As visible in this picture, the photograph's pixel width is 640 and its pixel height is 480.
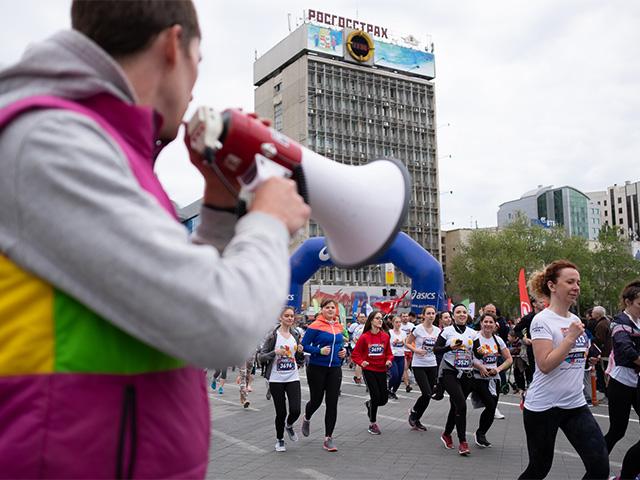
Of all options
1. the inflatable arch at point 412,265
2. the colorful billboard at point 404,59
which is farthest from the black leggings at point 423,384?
the colorful billboard at point 404,59

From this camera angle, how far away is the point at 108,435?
3.68ft

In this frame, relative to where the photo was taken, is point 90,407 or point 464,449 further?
Answer: point 464,449

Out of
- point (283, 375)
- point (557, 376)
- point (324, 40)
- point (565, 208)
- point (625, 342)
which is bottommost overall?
point (283, 375)

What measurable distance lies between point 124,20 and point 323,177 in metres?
0.55

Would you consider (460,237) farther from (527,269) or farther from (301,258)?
(301,258)

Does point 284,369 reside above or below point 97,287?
below

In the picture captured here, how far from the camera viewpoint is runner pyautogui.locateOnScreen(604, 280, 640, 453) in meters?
6.66

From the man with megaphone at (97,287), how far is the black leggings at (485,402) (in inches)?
345

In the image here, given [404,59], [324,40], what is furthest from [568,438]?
[404,59]

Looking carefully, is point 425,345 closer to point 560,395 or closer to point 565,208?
point 560,395

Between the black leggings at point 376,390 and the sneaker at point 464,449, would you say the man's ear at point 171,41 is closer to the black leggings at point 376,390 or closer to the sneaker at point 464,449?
the sneaker at point 464,449

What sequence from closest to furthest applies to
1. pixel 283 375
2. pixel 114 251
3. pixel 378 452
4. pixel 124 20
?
pixel 114 251 < pixel 124 20 < pixel 378 452 < pixel 283 375

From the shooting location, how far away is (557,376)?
521cm

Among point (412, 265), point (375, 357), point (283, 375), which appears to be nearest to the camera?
point (412, 265)
